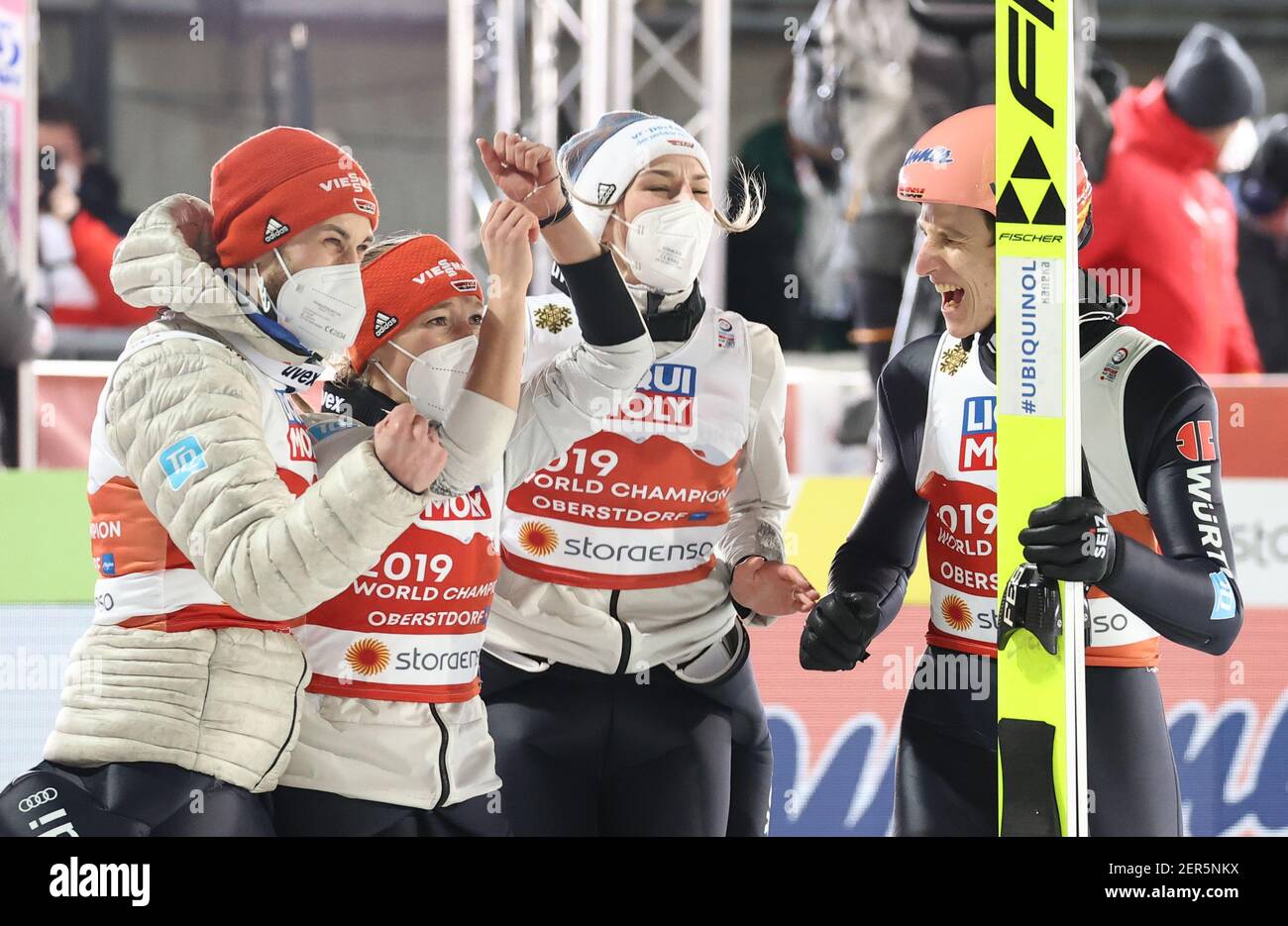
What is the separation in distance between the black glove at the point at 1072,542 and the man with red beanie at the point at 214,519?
0.94 metres

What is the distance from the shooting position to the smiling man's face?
2.65 meters

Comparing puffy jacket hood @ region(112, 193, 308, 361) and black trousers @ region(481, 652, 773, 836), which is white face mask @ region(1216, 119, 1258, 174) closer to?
black trousers @ region(481, 652, 773, 836)

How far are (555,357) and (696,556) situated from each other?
44cm

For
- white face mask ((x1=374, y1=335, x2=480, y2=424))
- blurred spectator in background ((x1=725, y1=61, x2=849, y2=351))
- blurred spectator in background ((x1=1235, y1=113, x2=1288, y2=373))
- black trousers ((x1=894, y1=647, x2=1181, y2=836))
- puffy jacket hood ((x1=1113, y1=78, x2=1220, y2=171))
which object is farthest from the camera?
blurred spectator in background ((x1=1235, y1=113, x2=1288, y2=373))

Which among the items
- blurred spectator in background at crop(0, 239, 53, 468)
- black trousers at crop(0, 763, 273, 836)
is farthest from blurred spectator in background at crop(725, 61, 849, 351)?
black trousers at crop(0, 763, 273, 836)

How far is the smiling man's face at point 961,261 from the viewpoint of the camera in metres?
2.65

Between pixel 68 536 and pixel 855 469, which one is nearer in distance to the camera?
pixel 68 536

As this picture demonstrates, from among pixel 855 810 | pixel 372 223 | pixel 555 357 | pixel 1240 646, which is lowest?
pixel 855 810

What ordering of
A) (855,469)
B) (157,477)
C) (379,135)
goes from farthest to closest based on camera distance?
(379,135) < (855,469) < (157,477)

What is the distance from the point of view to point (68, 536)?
11.0 ft

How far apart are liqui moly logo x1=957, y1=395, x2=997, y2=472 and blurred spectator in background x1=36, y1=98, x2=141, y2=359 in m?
3.94

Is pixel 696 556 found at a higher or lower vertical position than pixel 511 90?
lower
